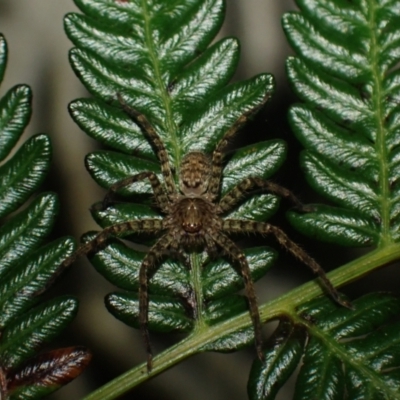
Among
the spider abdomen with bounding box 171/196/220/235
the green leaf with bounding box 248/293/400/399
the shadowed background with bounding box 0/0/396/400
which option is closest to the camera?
the green leaf with bounding box 248/293/400/399

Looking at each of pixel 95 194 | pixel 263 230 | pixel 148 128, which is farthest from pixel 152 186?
pixel 95 194

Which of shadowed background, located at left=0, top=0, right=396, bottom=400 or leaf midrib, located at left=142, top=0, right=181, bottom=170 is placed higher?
leaf midrib, located at left=142, top=0, right=181, bottom=170

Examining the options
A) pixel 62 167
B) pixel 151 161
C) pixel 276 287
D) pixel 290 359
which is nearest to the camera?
pixel 290 359

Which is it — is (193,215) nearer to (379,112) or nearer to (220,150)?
(220,150)

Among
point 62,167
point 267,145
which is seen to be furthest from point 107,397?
point 62,167

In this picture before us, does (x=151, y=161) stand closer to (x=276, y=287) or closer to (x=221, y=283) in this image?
(x=221, y=283)

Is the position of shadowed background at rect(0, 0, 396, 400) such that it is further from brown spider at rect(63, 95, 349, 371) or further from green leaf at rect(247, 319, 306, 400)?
green leaf at rect(247, 319, 306, 400)

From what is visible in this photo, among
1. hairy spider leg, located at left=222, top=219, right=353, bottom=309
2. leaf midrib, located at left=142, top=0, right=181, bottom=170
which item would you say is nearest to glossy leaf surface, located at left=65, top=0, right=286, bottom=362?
leaf midrib, located at left=142, top=0, right=181, bottom=170

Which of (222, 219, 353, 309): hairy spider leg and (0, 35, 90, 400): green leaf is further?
(222, 219, 353, 309): hairy spider leg
